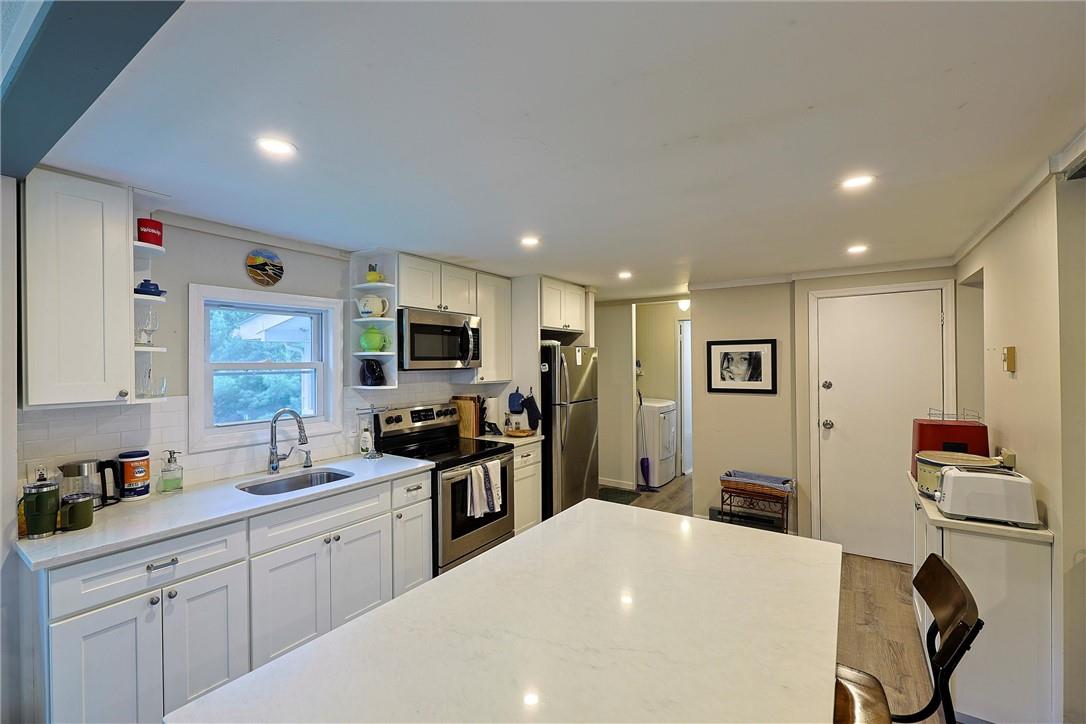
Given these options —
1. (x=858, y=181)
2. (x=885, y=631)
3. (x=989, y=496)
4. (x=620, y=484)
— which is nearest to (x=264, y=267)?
(x=858, y=181)

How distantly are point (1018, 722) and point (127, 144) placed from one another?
4011 millimetres

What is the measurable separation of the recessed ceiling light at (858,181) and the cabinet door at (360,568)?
288cm

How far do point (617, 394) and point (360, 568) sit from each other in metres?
3.66

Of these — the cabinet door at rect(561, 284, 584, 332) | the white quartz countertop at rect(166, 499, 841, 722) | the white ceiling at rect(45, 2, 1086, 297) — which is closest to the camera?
the white quartz countertop at rect(166, 499, 841, 722)

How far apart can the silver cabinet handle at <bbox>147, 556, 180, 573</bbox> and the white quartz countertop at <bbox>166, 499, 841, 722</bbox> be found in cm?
127

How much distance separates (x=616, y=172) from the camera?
1.94m

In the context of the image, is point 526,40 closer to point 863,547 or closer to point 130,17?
point 130,17

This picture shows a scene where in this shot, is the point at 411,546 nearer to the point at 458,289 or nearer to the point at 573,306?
the point at 458,289

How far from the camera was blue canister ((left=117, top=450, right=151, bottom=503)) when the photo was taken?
228 centimetres

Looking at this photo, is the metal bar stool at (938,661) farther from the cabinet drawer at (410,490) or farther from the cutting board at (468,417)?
the cutting board at (468,417)

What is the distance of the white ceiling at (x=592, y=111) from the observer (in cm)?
109

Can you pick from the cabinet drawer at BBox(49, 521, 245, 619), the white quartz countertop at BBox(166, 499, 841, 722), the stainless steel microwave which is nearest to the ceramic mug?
the stainless steel microwave

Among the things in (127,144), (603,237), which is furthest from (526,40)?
(603,237)

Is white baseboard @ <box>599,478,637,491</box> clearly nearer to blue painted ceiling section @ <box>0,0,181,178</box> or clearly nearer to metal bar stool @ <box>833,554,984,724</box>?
metal bar stool @ <box>833,554,984,724</box>
